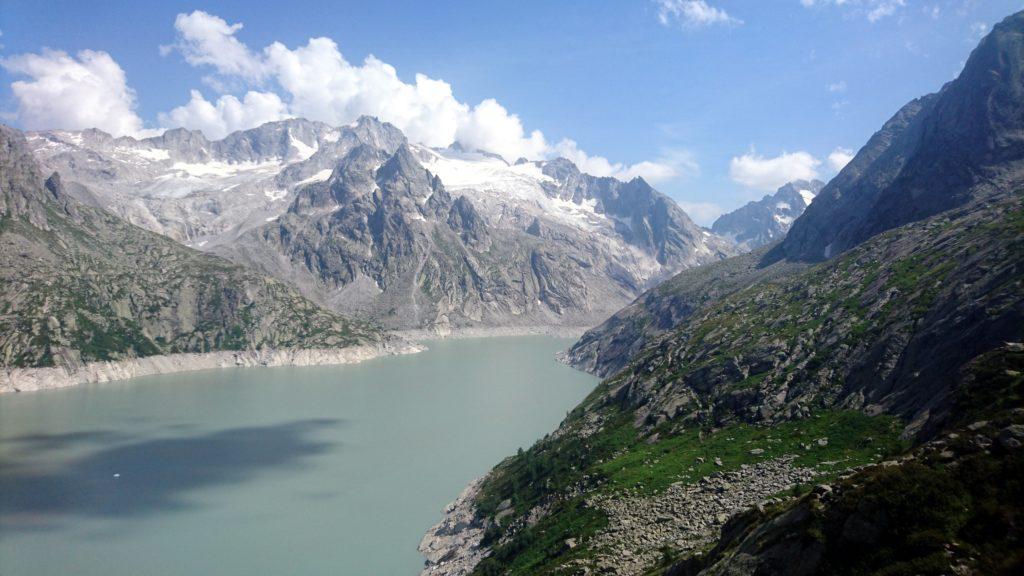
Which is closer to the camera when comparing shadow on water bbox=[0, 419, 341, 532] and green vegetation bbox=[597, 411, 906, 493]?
green vegetation bbox=[597, 411, 906, 493]

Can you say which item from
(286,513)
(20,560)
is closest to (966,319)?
(286,513)

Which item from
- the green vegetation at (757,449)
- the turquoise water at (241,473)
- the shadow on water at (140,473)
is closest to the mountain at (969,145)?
the turquoise water at (241,473)

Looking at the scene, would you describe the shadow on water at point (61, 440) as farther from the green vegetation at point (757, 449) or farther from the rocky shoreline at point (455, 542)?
the green vegetation at point (757, 449)

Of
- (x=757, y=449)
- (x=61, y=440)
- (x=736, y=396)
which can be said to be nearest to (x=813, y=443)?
(x=757, y=449)

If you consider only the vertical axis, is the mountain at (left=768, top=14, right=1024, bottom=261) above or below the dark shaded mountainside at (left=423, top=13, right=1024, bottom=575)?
above

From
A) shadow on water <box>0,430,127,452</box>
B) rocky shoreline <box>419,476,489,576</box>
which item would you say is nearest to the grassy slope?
rocky shoreline <box>419,476,489,576</box>

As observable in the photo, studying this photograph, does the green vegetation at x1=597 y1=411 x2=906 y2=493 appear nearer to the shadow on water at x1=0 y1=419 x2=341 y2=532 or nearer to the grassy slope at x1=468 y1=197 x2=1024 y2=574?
the grassy slope at x1=468 y1=197 x2=1024 y2=574

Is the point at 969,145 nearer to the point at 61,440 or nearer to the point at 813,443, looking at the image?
the point at 813,443

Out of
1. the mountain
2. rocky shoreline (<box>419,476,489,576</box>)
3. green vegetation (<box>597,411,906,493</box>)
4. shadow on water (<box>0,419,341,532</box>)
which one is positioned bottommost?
rocky shoreline (<box>419,476,489,576</box>)
